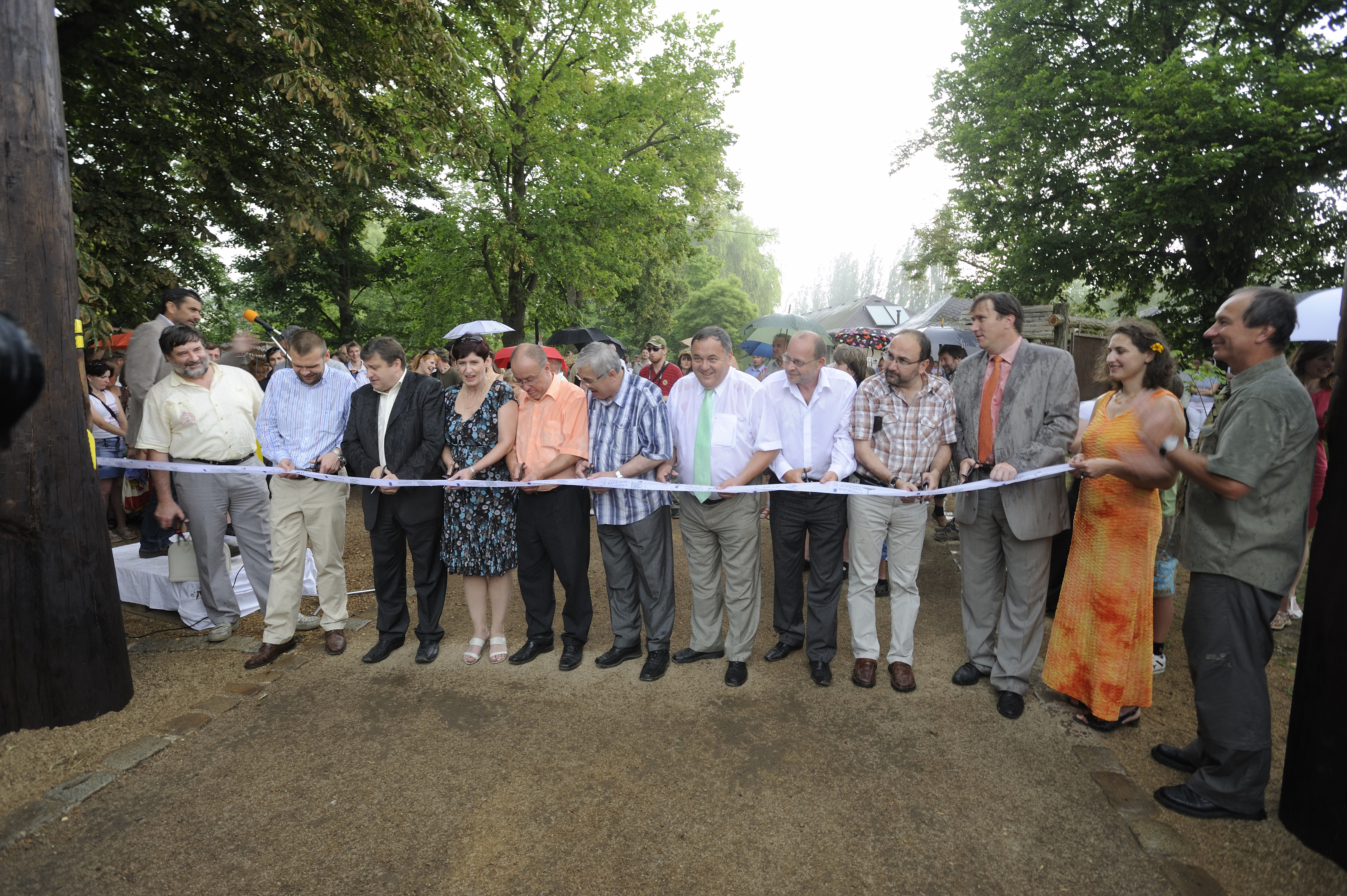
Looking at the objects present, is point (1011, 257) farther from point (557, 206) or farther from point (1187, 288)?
point (557, 206)

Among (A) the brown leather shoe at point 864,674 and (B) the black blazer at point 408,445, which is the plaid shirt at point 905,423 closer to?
(A) the brown leather shoe at point 864,674

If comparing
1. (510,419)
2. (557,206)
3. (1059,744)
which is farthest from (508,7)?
(1059,744)

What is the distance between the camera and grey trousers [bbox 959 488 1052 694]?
13.2 ft

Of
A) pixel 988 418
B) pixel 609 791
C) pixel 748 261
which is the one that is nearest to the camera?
pixel 609 791

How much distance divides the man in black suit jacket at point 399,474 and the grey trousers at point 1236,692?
4.13 m

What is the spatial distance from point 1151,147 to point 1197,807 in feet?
56.9

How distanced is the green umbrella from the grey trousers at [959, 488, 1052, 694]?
10.3 metres

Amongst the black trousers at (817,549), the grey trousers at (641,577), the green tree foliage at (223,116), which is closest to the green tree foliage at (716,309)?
the green tree foliage at (223,116)

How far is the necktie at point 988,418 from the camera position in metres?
4.15

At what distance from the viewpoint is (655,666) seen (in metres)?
4.47

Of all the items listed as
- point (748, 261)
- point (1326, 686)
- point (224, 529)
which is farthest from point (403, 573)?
point (748, 261)

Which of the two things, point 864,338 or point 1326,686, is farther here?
point 864,338

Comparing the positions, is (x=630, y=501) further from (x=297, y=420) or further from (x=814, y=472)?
(x=297, y=420)

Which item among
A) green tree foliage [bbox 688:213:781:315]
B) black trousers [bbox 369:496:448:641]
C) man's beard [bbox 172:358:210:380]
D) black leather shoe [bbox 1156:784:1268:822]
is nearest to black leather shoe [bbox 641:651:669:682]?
black trousers [bbox 369:496:448:641]
